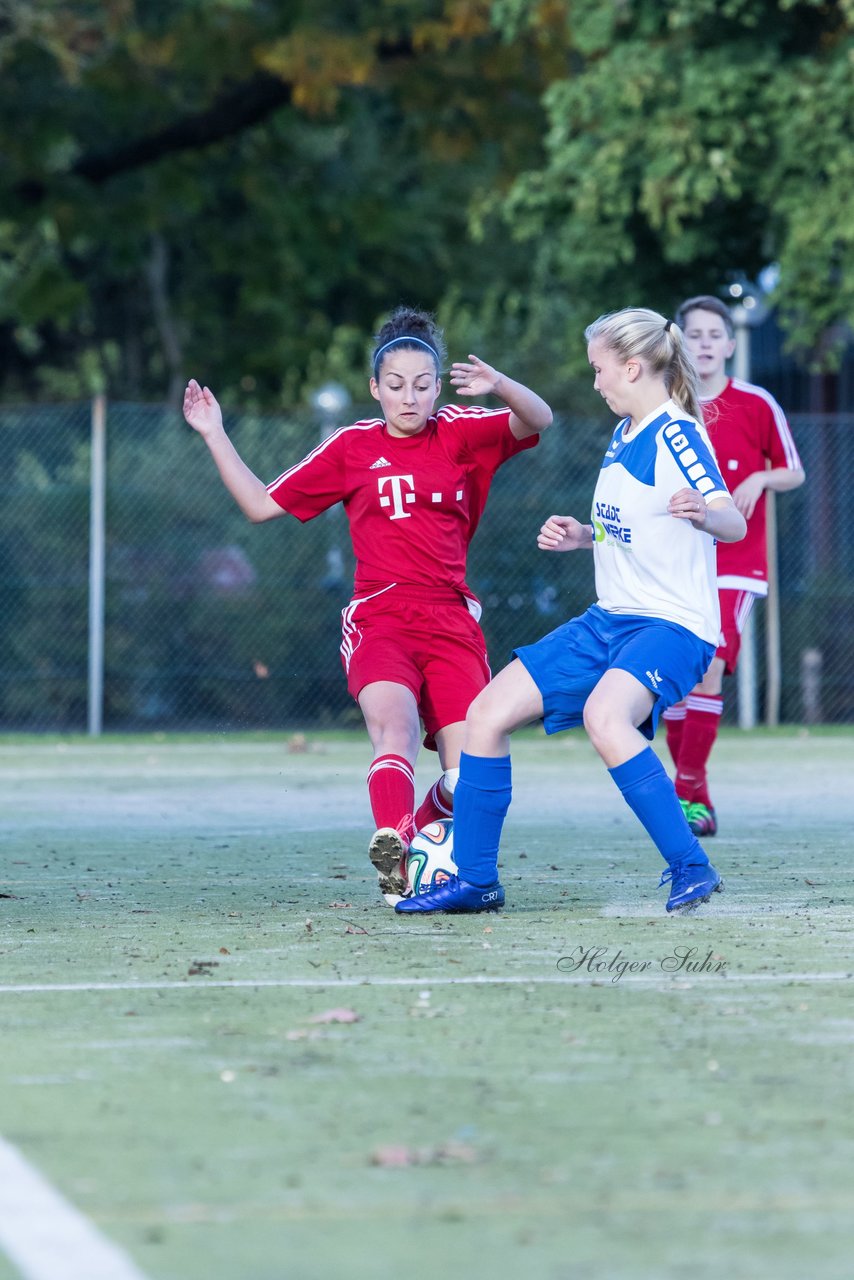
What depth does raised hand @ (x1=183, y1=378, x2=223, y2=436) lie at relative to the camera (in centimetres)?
685

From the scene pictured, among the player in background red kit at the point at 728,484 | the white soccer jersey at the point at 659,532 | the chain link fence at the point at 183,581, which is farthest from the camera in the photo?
the chain link fence at the point at 183,581

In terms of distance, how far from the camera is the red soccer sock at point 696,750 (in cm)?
862

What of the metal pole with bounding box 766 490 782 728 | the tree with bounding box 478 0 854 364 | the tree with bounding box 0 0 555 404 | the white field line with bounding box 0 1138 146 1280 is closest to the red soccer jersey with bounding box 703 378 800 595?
the white field line with bounding box 0 1138 146 1280

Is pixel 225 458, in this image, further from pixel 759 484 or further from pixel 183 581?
pixel 183 581

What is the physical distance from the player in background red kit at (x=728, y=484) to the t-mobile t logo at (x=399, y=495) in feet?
5.99

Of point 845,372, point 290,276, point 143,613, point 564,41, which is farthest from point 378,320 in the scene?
point 143,613

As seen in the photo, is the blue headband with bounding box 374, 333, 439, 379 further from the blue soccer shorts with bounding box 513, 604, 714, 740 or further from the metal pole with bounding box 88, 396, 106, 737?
the metal pole with bounding box 88, 396, 106, 737

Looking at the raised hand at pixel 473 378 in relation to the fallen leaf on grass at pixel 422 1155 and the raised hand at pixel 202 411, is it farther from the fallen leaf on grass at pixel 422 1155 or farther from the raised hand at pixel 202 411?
the fallen leaf on grass at pixel 422 1155

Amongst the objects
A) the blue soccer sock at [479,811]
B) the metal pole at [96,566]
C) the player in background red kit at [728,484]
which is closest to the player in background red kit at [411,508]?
the blue soccer sock at [479,811]

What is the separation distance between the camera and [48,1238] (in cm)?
298

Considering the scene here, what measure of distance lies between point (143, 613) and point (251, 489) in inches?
363

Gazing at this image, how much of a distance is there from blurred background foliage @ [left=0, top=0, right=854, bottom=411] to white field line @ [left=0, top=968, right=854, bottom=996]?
11.2 metres

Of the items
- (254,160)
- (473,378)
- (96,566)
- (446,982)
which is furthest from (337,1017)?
(254,160)

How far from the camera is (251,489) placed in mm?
6984
